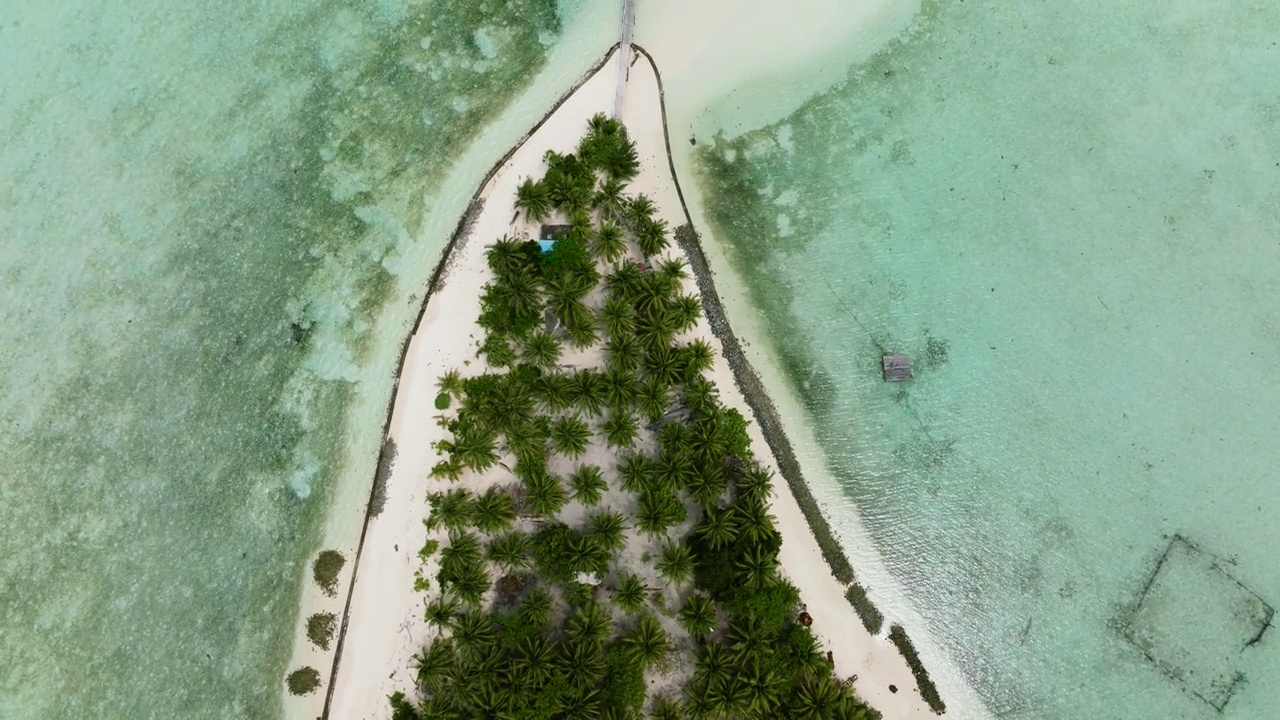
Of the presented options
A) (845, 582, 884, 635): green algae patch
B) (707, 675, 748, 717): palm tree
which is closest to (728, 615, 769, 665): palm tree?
(707, 675, 748, 717): palm tree

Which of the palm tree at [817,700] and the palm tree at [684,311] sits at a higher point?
the palm tree at [684,311]

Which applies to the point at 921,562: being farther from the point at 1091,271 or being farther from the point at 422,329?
the point at 422,329

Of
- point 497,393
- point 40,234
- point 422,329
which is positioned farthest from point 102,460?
point 497,393

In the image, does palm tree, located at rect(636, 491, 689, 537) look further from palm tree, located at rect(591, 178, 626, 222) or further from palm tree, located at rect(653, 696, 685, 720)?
palm tree, located at rect(591, 178, 626, 222)

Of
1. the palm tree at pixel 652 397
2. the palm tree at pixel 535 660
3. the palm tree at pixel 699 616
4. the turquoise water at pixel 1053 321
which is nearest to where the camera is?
the palm tree at pixel 535 660

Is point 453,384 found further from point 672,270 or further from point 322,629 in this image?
point 322,629

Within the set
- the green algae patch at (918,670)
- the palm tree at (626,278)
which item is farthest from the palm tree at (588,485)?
the green algae patch at (918,670)

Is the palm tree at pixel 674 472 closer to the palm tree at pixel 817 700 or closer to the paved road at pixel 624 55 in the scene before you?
the palm tree at pixel 817 700
